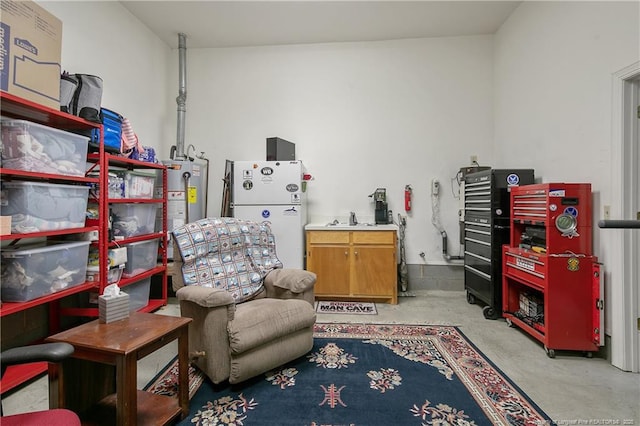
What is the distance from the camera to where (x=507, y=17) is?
3.51 meters

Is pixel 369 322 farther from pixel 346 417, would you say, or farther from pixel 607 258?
pixel 607 258

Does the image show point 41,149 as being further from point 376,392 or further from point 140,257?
point 376,392

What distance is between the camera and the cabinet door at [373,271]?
11.3 ft

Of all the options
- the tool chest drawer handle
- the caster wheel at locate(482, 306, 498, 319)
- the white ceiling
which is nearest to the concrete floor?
the caster wheel at locate(482, 306, 498, 319)

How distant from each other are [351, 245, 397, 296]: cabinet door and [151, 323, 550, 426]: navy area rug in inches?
40.5

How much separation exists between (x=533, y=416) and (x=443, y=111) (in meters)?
3.40

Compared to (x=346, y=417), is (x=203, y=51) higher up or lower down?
higher up

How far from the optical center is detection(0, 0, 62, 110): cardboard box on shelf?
1.68 meters

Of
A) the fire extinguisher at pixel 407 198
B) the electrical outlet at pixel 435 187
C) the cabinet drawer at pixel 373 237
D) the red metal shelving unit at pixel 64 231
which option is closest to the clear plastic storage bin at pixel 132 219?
the red metal shelving unit at pixel 64 231

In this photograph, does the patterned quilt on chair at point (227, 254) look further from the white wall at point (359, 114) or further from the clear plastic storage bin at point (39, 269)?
the white wall at point (359, 114)

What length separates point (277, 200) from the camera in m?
3.52

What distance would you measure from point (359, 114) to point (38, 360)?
383 centimetres

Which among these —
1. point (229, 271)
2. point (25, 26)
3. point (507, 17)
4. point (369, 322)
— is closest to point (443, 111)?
point (507, 17)

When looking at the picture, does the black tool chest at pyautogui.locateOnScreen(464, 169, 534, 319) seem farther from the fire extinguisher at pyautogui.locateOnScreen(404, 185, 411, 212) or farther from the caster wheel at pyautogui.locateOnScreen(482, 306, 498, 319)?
the fire extinguisher at pyautogui.locateOnScreen(404, 185, 411, 212)
